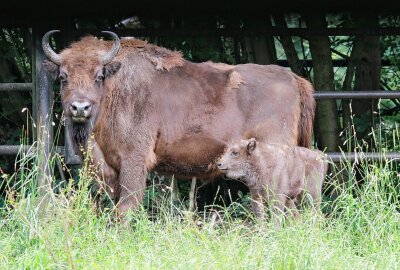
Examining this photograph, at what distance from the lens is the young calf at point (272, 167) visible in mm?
8375

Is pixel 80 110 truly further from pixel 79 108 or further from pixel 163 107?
pixel 163 107

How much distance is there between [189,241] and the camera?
6.61 m

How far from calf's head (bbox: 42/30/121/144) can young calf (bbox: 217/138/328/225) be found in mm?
1293

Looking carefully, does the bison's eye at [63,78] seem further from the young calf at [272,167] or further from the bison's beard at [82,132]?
the young calf at [272,167]

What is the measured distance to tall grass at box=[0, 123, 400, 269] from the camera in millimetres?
5941

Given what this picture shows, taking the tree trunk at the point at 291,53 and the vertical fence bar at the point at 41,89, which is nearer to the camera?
the vertical fence bar at the point at 41,89

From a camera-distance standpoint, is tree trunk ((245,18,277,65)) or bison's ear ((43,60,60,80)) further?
tree trunk ((245,18,277,65))

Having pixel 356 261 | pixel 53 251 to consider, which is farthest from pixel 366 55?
pixel 53 251

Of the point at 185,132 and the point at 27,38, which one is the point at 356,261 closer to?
the point at 185,132

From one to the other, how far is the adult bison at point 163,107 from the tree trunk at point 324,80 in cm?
122

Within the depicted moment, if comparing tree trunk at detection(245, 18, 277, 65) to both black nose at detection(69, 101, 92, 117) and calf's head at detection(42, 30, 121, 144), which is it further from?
black nose at detection(69, 101, 92, 117)

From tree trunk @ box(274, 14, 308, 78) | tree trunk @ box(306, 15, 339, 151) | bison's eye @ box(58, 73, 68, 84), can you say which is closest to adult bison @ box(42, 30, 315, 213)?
bison's eye @ box(58, 73, 68, 84)

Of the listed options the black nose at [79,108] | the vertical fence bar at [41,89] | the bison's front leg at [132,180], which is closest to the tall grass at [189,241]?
the black nose at [79,108]

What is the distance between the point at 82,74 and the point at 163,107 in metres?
0.86
